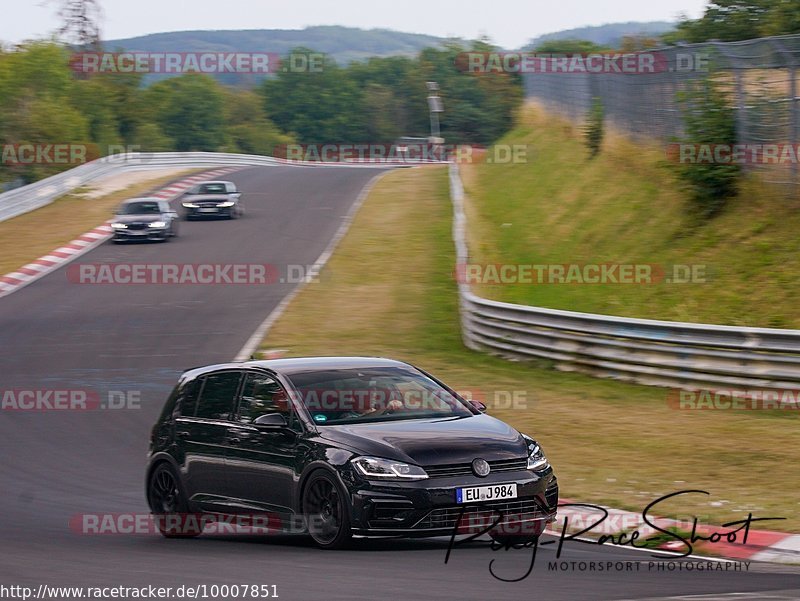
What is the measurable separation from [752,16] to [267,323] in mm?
32931

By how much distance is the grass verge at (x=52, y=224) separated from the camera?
34.7 metres

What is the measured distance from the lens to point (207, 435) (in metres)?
10.2

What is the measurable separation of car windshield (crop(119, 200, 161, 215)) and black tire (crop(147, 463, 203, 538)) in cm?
2698

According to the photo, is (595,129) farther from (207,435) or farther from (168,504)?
(207,435)

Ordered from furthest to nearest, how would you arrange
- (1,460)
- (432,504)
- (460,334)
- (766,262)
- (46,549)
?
(460,334) → (766,262) → (1,460) → (46,549) → (432,504)

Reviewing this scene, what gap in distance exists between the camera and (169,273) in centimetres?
3148

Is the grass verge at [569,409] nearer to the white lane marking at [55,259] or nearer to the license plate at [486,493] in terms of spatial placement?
the license plate at [486,493]

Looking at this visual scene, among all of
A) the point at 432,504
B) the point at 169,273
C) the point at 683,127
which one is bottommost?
the point at 169,273

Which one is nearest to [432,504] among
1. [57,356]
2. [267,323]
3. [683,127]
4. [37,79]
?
[57,356]

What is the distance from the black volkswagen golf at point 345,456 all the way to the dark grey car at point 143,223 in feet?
86.0

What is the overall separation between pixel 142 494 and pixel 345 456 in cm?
431

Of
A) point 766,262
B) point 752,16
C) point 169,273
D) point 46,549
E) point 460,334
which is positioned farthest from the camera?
point 752,16

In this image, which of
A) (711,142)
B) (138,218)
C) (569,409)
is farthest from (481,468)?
(138,218)

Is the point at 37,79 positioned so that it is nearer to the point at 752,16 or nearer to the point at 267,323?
the point at 752,16
